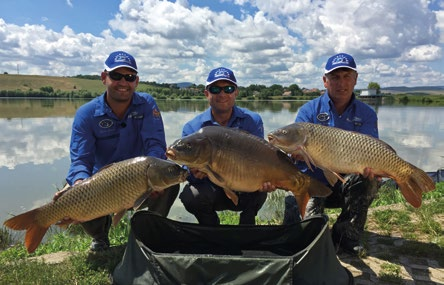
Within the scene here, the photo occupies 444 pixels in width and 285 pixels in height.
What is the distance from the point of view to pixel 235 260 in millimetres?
1669

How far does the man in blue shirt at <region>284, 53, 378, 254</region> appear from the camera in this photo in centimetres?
261

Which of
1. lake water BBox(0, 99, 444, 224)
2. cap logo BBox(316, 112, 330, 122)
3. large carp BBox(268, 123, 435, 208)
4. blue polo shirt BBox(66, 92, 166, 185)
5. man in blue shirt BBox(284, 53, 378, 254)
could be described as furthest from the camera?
lake water BBox(0, 99, 444, 224)

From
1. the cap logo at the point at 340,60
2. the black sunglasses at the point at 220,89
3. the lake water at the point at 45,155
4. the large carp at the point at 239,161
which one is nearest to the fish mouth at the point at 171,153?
the large carp at the point at 239,161

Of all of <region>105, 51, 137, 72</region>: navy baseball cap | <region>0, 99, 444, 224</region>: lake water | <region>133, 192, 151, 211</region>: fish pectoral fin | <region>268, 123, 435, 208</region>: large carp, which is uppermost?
<region>105, 51, 137, 72</region>: navy baseball cap

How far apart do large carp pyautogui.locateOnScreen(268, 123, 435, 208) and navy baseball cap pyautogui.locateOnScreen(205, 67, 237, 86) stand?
64 cm

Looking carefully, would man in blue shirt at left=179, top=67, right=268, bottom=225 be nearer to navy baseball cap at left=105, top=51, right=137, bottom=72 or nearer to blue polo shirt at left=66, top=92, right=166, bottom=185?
blue polo shirt at left=66, top=92, right=166, bottom=185

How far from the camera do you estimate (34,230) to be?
2154 millimetres

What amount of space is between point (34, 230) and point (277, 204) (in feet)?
9.73

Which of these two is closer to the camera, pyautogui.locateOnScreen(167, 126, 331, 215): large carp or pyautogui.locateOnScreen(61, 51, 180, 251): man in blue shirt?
pyautogui.locateOnScreen(167, 126, 331, 215): large carp

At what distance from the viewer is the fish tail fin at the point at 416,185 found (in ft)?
7.26

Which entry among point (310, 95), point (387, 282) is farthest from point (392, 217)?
point (310, 95)

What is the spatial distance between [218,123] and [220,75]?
A: 1.16 feet

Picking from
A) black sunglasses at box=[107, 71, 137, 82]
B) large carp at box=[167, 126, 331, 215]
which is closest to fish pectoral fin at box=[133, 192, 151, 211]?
large carp at box=[167, 126, 331, 215]

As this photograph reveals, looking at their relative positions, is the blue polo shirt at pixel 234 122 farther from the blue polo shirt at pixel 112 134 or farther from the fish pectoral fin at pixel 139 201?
the fish pectoral fin at pixel 139 201
